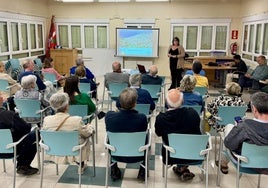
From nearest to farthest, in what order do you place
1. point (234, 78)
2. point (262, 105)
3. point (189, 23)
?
point (262, 105)
point (234, 78)
point (189, 23)

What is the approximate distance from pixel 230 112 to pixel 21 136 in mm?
2380

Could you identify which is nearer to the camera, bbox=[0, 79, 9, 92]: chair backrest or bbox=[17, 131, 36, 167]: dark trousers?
bbox=[17, 131, 36, 167]: dark trousers

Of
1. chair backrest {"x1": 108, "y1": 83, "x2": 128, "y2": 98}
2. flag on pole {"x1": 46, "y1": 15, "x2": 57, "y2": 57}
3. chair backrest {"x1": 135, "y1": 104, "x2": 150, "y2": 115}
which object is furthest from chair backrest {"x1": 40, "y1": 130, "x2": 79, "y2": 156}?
flag on pole {"x1": 46, "y1": 15, "x2": 57, "y2": 57}

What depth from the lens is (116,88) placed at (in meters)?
4.72

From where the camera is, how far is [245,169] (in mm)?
2393

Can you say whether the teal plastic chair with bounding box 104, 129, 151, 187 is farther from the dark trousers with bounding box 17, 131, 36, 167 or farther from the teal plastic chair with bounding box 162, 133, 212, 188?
the dark trousers with bounding box 17, 131, 36, 167

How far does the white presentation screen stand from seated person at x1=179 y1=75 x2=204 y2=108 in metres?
6.61

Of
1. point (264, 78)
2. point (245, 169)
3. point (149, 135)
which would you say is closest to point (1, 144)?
point (149, 135)

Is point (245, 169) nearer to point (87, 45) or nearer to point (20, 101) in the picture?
point (20, 101)

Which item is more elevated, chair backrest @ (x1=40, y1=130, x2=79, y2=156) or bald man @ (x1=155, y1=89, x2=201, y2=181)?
bald man @ (x1=155, y1=89, x2=201, y2=181)

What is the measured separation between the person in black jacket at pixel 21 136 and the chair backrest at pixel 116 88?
6.20 feet

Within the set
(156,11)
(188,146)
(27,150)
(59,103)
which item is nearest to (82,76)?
(27,150)

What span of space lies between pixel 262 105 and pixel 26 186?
7.99 ft

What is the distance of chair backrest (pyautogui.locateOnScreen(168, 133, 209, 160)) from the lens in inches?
92.4
